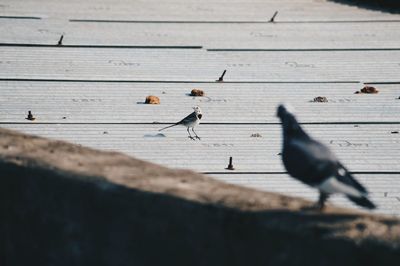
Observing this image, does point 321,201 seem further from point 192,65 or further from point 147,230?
point 192,65

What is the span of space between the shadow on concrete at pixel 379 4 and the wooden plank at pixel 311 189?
7.00 metres

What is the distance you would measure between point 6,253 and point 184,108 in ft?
14.3

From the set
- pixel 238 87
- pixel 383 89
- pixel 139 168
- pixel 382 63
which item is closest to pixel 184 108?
pixel 238 87

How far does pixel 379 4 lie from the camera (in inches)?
541

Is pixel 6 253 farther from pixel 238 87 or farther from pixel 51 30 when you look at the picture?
pixel 51 30

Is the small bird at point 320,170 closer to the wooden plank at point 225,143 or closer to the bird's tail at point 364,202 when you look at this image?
the bird's tail at point 364,202

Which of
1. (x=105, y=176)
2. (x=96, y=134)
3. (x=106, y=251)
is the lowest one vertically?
(x=106, y=251)

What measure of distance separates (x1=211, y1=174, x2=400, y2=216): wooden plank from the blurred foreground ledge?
220 cm

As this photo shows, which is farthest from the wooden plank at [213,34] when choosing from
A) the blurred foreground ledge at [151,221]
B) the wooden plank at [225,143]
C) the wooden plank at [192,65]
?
→ the blurred foreground ledge at [151,221]

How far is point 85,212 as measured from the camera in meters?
3.98

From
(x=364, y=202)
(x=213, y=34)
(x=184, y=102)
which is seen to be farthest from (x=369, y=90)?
(x=364, y=202)

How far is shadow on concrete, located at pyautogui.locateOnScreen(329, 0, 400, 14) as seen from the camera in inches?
527

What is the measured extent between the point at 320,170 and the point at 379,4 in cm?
1037

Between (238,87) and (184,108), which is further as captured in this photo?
(238,87)
